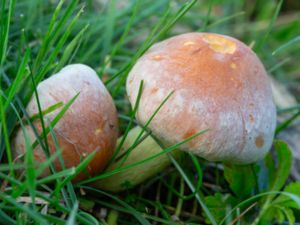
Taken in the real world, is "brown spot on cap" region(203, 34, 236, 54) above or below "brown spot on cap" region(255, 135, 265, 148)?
above

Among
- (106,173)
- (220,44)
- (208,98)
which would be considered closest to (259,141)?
(208,98)

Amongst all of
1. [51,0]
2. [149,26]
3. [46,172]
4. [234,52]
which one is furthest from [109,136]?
[149,26]

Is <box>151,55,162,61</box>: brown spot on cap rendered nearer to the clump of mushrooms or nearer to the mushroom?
the clump of mushrooms

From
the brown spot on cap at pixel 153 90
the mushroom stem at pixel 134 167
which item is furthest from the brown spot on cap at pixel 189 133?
the mushroom stem at pixel 134 167

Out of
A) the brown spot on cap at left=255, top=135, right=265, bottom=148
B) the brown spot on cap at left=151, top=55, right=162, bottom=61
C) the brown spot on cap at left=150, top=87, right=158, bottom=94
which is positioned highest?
the brown spot on cap at left=151, top=55, right=162, bottom=61

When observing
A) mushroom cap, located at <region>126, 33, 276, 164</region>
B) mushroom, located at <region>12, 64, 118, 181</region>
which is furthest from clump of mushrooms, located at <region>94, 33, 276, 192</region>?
mushroom, located at <region>12, 64, 118, 181</region>

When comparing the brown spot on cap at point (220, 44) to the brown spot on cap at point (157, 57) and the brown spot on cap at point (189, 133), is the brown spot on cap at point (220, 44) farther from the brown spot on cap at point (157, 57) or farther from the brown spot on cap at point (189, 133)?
the brown spot on cap at point (189, 133)
